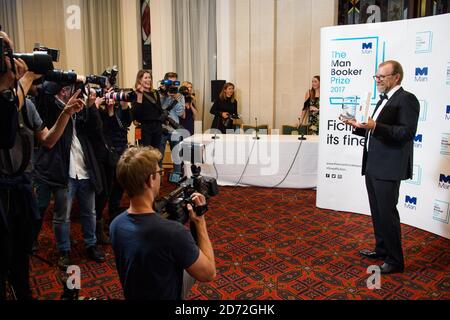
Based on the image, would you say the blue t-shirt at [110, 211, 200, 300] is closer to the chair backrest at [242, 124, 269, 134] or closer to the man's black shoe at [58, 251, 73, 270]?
the man's black shoe at [58, 251, 73, 270]

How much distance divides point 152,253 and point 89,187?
1.77m

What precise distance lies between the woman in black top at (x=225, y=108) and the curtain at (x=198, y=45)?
778 mm

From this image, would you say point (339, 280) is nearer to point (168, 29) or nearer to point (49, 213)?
point (49, 213)

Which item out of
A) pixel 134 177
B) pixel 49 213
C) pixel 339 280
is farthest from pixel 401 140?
pixel 49 213

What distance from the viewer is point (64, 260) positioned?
10.0ft

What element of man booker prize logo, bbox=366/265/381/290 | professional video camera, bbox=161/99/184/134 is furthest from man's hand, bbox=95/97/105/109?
man booker prize logo, bbox=366/265/381/290

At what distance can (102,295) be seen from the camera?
2.71 m

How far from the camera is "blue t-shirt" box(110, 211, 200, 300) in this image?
147cm

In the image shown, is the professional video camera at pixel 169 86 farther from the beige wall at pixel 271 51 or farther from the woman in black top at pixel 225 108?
the beige wall at pixel 271 51

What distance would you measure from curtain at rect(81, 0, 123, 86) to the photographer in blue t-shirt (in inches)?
245

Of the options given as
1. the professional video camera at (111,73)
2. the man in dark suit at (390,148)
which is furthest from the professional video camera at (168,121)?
the man in dark suit at (390,148)

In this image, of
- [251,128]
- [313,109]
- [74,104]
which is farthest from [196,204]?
[251,128]

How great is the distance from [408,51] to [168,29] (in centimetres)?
446
